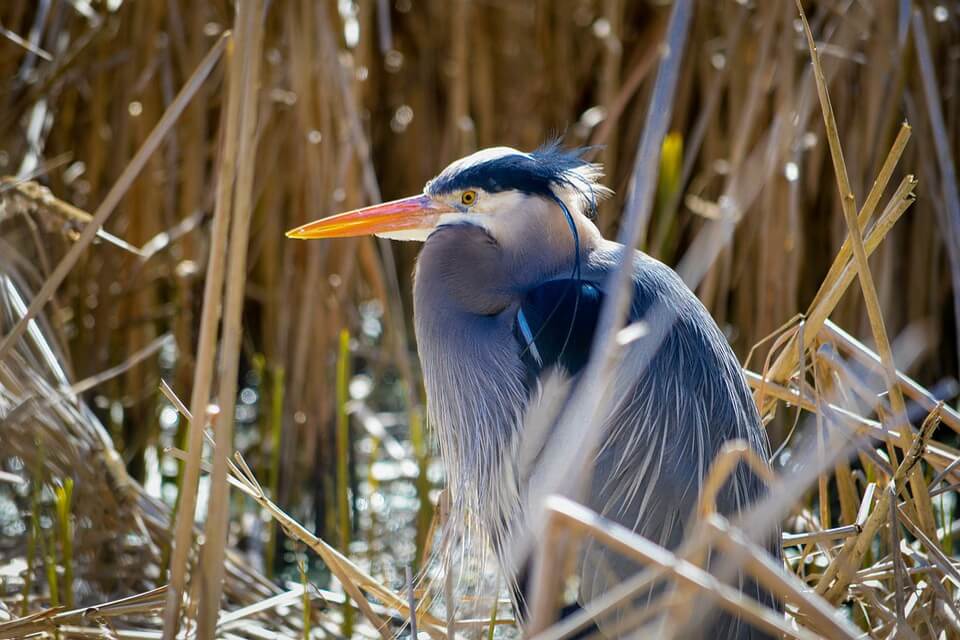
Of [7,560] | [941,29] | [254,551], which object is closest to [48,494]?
[7,560]

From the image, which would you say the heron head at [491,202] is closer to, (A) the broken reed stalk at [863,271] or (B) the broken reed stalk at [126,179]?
(B) the broken reed stalk at [126,179]

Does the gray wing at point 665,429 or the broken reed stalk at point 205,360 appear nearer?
the broken reed stalk at point 205,360

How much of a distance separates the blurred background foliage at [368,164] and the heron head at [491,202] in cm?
42

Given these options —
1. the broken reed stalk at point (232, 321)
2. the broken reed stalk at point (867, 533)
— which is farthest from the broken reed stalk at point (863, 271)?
the broken reed stalk at point (232, 321)

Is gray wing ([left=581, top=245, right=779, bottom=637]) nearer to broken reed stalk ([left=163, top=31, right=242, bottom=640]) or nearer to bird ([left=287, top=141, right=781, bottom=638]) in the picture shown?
bird ([left=287, top=141, right=781, bottom=638])

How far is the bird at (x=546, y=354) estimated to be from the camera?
1.95 m

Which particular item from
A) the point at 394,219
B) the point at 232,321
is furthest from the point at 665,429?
the point at 232,321

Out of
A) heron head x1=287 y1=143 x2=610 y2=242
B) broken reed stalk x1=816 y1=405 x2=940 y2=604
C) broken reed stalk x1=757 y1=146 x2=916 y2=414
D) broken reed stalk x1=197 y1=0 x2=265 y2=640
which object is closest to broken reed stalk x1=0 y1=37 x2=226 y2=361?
broken reed stalk x1=197 y1=0 x2=265 y2=640

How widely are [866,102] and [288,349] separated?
1.80 meters

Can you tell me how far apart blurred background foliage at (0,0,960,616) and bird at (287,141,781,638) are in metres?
0.41

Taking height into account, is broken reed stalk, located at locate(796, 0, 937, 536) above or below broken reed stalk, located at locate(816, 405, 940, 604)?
above

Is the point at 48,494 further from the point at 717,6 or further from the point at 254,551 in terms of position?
the point at 717,6

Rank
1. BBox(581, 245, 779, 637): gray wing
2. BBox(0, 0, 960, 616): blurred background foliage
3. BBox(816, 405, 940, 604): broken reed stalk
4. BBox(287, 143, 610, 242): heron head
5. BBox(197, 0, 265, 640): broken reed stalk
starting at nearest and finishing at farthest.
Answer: BBox(197, 0, 265, 640): broken reed stalk < BBox(816, 405, 940, 604): broken reed stalk < BBox(581, 245, 779, 637): gray wing < BBox(287, 143, 610, 242): heron head < BBox(0, 0, 960, 616): blurred background foliage

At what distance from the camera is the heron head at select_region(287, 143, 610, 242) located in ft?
6.86
